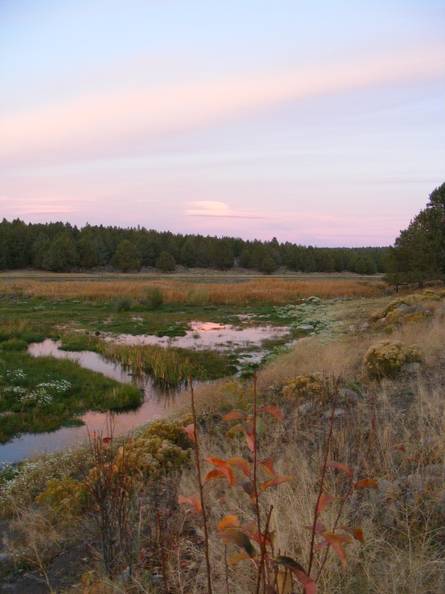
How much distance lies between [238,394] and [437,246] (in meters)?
29.0

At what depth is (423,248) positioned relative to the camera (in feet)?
111

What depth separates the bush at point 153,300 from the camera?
104 ft

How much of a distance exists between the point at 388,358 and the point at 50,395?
8229mm

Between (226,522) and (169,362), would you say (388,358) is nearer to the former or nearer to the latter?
(226,522)

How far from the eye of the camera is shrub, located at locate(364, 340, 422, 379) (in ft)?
28.8

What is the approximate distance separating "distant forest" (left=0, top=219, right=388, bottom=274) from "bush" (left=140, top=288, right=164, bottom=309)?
41830 mm

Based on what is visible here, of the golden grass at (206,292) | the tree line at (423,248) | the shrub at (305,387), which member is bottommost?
the shrub at (305,387)

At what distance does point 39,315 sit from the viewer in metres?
26.9

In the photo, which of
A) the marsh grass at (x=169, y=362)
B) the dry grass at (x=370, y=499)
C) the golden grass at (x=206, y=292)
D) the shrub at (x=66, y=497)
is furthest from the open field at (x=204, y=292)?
the shrub at (x=66, y=497)

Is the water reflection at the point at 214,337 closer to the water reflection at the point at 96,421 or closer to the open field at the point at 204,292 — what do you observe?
the water reflection at the point at 96,421

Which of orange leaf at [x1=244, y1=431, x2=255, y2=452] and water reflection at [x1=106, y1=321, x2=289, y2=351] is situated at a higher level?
orange leaf at [x1=244, y1=431, x2=255, y2=452]

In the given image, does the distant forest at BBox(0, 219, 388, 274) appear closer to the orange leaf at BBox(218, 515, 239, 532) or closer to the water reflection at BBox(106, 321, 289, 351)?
the water reflection at BBox(106, 321, 289, 351)

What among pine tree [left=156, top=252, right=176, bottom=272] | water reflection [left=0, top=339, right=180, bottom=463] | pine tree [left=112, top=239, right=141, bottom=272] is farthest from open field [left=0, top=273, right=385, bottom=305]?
pine tree [left=156, top=252, right=176, bottom=272]

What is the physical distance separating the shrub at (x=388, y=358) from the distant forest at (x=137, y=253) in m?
64.7
